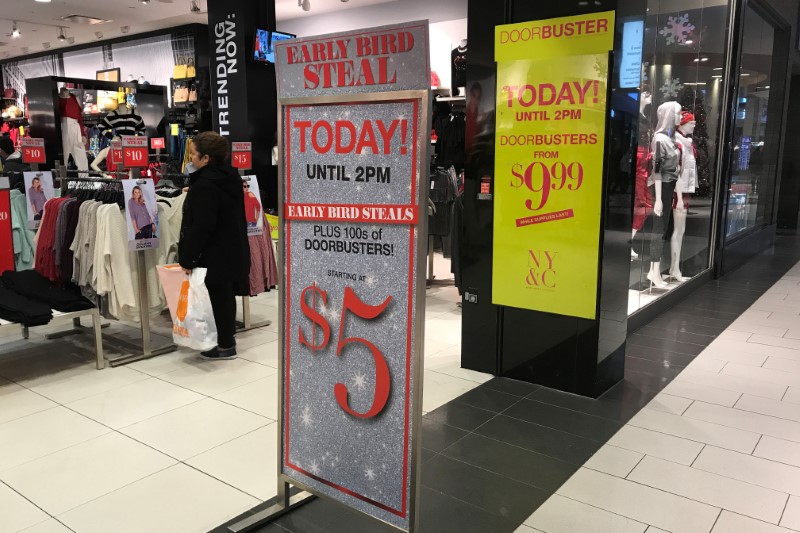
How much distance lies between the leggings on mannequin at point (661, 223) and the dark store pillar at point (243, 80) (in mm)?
4538

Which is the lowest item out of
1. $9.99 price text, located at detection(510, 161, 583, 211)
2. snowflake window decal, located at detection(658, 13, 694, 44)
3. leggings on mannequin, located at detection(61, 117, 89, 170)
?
$9.99 price text, located at detection(510, 161, 583, 211)

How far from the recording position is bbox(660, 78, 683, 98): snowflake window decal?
5.72m

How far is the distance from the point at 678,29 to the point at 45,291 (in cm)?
578

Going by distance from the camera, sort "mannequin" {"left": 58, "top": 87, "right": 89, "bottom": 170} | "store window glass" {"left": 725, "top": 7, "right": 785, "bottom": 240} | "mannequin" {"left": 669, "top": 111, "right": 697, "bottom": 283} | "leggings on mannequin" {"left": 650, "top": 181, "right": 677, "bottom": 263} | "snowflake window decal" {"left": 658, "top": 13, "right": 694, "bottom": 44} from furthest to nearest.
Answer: "mannequin" {"left": 58, "top": 87, "right": 89, "bottom": 170}, "store window glass" {"left": 725, "top": 7, "right": 785, "bottom": 240}, "mannequin" {"left": 669, "top": 111, "right": 697, "bottom": 283}, "leggings on mannequin" {"left": 650, "top": 181, "right": 677, "bottom": 263}, "snowflake window decal" {"left": 658, "top": 13, "right": 694, "bottom": 44}

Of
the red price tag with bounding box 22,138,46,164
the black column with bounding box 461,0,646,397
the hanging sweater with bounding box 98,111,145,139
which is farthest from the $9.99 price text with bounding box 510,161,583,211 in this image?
the hanging sweater with bounding box 98,111,145,139

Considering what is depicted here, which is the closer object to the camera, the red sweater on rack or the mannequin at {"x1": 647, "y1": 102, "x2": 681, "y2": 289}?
the red sweater on rack

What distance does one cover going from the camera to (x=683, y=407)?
3652 millimetres

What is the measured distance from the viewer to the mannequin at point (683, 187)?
6.52 metres

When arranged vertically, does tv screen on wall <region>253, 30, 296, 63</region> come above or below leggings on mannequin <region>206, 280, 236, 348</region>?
above

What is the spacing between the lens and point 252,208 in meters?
4.98

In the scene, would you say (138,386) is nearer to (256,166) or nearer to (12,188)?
(12,188)

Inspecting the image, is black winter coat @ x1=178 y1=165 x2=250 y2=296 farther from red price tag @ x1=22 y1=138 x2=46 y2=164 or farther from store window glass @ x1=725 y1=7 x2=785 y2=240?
store window glass @ x1=725 y1=7 x2=785 y2=240

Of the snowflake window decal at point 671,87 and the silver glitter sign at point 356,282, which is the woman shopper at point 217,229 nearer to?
the silver glitter sign at point 356,282

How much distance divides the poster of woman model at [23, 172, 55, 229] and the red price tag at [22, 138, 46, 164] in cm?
47
